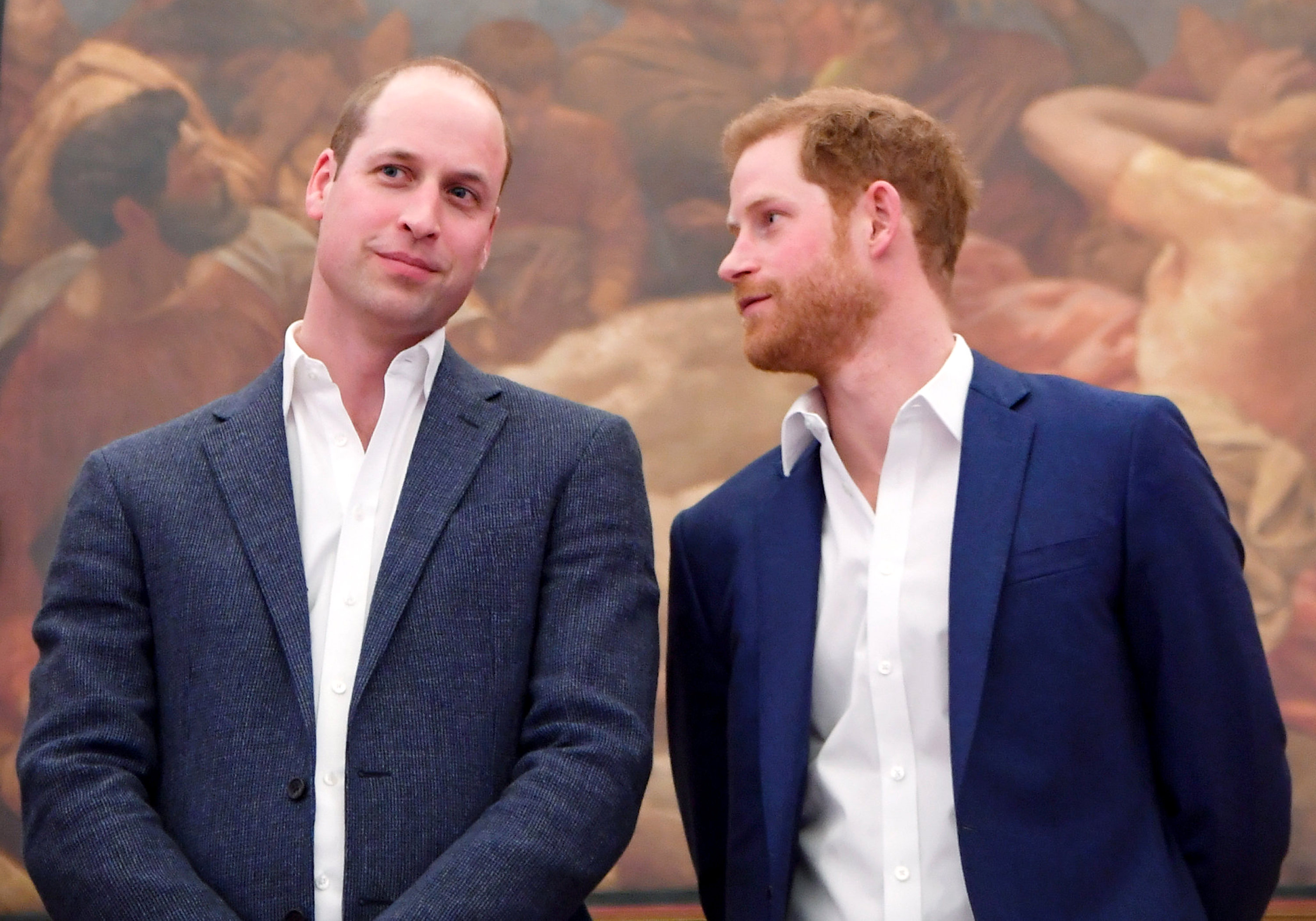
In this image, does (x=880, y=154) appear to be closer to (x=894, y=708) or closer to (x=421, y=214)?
(x=421, y=214)

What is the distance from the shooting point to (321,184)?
7.87 ft

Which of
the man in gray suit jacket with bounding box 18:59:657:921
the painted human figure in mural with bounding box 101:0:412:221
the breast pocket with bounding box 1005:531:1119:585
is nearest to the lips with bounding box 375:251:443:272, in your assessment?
the man in gray suit jacket with bounding box 18:59:657:921

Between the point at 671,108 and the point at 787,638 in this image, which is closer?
the point at 787,638

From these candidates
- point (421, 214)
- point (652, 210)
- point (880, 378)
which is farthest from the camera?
point (652, 210)

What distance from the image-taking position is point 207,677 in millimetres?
1992

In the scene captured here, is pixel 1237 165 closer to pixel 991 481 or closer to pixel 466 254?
pixel 991 481

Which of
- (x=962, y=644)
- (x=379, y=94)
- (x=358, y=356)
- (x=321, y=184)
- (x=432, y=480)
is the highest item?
(x=379, y=94)

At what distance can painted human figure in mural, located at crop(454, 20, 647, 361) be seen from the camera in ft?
18.2

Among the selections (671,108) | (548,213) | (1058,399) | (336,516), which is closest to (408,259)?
(336,516)

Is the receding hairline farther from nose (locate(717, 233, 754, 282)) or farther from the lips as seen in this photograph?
nose (locate(717, 233, 754, 282))

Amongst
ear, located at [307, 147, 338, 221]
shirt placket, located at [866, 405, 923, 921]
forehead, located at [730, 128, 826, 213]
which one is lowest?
shirt placket, located at [866, 405, 923, 921]

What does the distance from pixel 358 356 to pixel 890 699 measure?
1.07m

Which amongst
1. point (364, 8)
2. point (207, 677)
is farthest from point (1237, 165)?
point (207, 677)

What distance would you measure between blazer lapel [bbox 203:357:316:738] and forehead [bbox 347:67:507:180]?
1.46 ft
